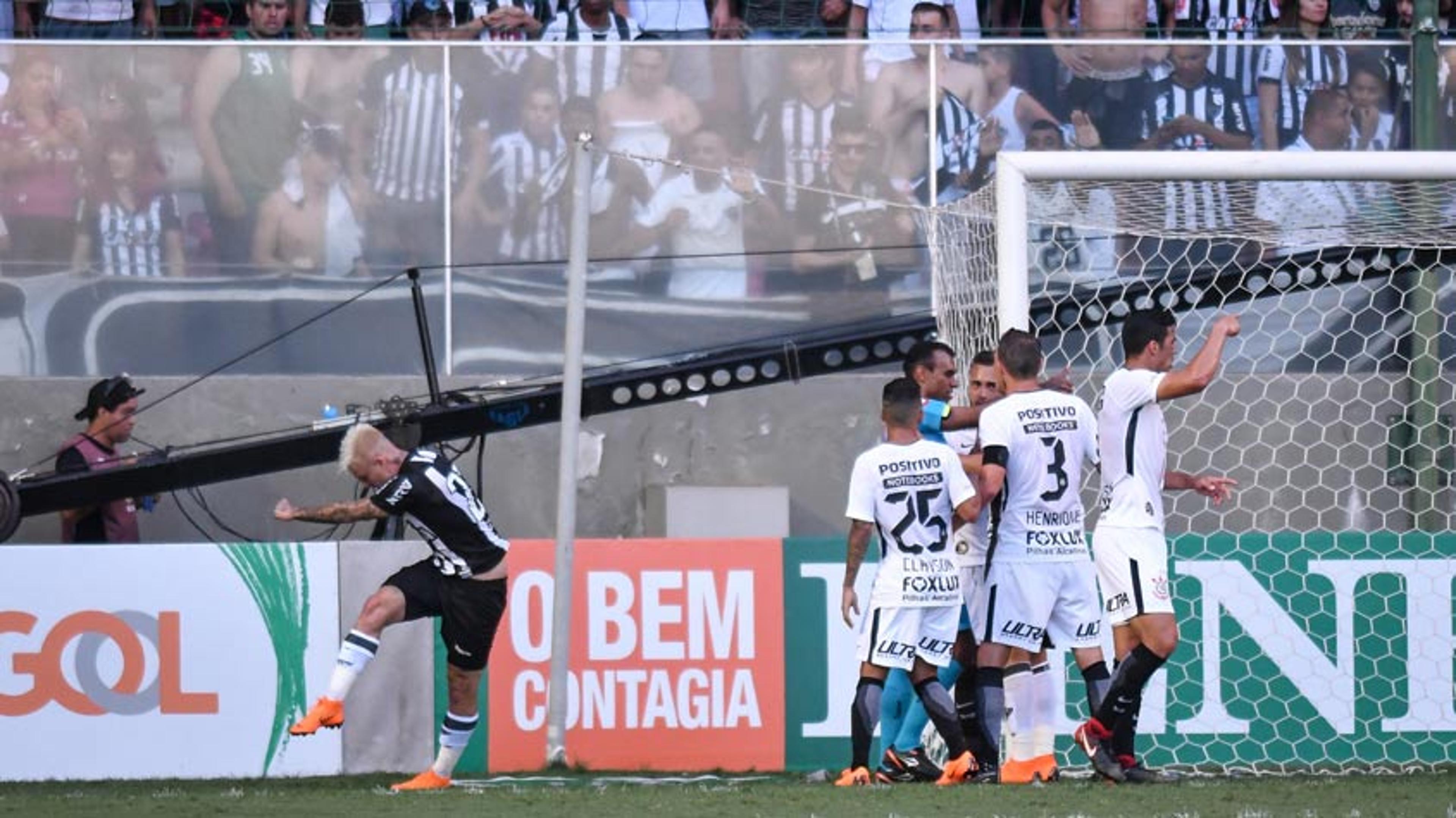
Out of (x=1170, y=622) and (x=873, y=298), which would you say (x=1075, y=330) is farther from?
(x=1170, y=622)

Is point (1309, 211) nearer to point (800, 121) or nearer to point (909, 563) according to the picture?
point (800, 121)

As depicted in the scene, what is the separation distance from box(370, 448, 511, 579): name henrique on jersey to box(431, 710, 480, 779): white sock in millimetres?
629

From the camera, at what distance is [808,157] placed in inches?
558

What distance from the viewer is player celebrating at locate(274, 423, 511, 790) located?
9.85m

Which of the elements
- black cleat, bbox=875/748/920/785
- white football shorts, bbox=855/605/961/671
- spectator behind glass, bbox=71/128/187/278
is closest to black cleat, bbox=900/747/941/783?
black cleat, bbox=875/748/920/785

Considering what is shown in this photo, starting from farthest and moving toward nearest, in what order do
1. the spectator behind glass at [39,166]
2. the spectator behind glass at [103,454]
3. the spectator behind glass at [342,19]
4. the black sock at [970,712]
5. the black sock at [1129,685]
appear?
the spectator behind glass at [342,19] → the spectator behind glass at [39,166] → the spectator behind glass at [103,454] → the black sock at [970,712] → the black sock at [1129,685]

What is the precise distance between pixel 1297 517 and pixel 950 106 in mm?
3289

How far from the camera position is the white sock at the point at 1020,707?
9430mm

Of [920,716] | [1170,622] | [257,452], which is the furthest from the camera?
[257,452]

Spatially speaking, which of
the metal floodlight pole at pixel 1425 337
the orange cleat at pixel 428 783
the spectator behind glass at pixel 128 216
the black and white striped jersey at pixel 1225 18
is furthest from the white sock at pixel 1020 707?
the spectator behind glass at pixel 128 216

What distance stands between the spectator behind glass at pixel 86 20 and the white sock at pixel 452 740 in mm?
6097

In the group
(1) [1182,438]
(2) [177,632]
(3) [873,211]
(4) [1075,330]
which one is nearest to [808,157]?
(3) [873,211]

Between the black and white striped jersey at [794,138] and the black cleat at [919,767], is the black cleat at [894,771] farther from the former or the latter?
the black and white striped jersey at [794,138]

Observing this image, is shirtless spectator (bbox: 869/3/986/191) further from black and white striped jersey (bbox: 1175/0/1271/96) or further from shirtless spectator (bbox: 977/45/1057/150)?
black and white striped jersey (bbox: 1175/0/1271/96)
